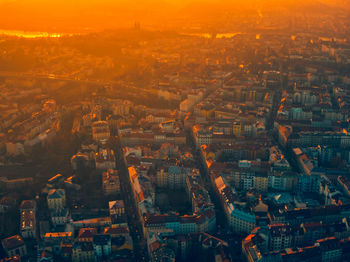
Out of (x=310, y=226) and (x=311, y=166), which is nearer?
(x=310, y=226)

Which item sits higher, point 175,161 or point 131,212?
point 175,161

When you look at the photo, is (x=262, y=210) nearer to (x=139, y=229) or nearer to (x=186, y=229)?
(x=186, y=229)

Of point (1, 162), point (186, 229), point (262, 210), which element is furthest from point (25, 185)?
point (262, 210)

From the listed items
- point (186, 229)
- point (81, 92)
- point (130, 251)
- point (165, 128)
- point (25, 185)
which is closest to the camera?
point (130, 251)

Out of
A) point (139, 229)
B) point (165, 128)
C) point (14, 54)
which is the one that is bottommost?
point (139, 229)

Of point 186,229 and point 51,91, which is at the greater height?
point 51,91

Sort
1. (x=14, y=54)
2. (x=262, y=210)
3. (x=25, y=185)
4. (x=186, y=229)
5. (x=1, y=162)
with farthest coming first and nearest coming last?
(x=14, y=54) < (x=1, y=162) < (x=25, y=185) < (x=262, y=210) < (x=186, y=229)

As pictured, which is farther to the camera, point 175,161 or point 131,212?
point 175,161
